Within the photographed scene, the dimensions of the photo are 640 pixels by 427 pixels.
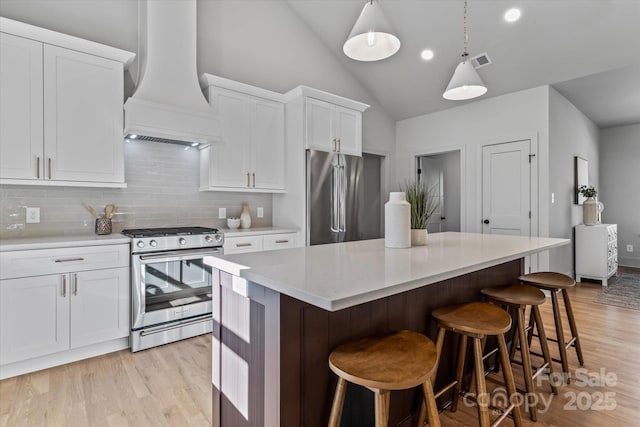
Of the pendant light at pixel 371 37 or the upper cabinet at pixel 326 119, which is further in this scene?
the upper cabinet at pixel 326 119

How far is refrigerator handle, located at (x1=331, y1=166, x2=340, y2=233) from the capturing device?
13.1ft

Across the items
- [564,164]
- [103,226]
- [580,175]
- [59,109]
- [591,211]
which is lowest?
[103,226]

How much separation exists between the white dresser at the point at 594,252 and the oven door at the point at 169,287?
535 cm

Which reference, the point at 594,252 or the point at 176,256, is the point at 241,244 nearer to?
the point at 176,256

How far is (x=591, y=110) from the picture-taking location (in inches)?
220

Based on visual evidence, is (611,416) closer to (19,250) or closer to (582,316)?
(582,316)

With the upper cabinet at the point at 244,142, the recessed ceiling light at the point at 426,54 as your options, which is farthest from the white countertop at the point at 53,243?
the recessed ceiling light at the point at 426,54

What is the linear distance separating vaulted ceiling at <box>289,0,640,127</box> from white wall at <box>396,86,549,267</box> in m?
0.18

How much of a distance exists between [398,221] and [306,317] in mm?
926

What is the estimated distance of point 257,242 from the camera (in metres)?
3.49

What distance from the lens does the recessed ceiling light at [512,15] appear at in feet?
11.7

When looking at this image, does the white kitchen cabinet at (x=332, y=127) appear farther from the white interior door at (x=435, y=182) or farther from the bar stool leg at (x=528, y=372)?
the bar stool leg at (x=528, y=372)

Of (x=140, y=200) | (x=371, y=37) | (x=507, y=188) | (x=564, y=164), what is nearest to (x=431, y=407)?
(x=371, y=37)

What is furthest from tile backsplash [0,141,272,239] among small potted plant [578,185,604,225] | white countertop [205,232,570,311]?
small potted plant [578,185,604,225]
